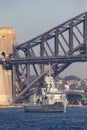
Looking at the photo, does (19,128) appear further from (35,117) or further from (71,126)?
(35,117)

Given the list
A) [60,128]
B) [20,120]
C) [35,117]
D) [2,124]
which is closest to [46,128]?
[60,128]

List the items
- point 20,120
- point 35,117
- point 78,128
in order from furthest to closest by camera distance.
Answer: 1. point 35,117
2. point 20,120
3. point 78,128

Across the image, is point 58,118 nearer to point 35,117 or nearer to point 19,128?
point 35,117

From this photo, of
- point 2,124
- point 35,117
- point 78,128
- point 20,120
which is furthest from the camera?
point 35,117

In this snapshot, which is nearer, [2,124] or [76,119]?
[2,124]

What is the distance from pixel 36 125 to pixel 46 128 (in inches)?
304

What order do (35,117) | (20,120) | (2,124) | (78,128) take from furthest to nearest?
1. (35,117)
2. (20,120)
3. (2,124)
4. (78,128)

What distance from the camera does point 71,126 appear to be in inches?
6147

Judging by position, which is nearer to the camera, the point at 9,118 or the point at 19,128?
the point at 19,128

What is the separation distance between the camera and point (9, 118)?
18275 centimetres

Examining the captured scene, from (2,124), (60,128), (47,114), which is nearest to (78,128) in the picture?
(60,128)

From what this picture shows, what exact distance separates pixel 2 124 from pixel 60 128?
1302 centimetres

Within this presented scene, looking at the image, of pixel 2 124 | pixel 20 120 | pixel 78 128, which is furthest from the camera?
pixel 20 120

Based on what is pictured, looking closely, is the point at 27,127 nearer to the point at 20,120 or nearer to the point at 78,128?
the point at 78,128
